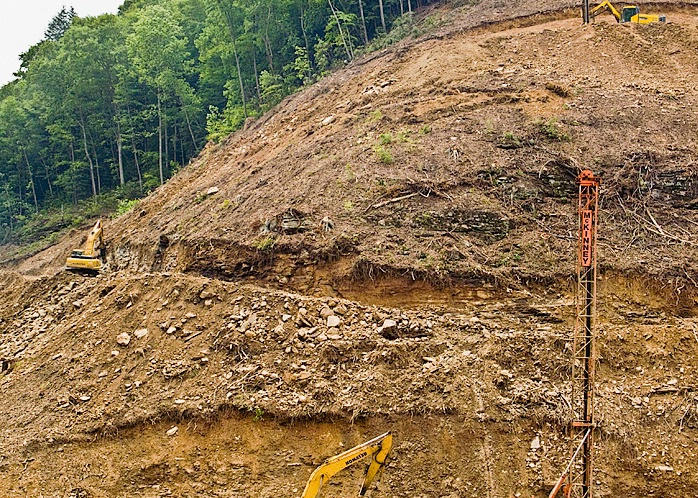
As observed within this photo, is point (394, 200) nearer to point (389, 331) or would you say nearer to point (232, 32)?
point (389, 331)

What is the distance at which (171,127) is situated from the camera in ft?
97.6

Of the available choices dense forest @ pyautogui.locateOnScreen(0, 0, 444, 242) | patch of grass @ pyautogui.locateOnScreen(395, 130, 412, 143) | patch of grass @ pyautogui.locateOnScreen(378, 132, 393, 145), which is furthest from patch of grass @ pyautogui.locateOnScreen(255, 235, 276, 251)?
dense forest @ pyautogui.locateOnScreen(0, 0, 444, 242)

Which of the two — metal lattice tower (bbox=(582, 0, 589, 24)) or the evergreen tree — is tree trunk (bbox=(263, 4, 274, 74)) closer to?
metal lattice tower (bbox=(582, 0, 589, 24))

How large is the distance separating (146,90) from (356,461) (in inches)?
1044

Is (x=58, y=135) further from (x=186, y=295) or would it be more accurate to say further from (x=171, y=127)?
(x=186, y=295)

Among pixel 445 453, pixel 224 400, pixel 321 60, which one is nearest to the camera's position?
pixel 445 453

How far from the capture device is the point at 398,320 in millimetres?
9492

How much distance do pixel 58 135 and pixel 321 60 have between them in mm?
14601

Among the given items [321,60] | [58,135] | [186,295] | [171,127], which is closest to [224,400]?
[186,295]

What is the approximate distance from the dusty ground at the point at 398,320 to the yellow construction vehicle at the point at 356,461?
704 mm

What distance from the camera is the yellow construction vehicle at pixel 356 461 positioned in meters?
6.66

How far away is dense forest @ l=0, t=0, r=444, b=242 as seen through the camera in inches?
962

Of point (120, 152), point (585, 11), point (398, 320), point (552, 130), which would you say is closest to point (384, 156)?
point (552, 130)

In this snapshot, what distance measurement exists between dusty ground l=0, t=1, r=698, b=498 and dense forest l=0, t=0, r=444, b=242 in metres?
10.1
